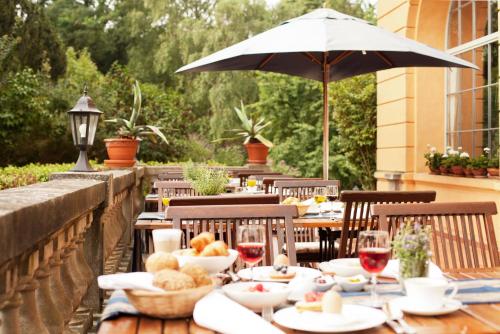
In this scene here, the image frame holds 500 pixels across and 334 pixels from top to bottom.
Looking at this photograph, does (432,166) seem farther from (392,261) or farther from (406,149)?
(392,261)

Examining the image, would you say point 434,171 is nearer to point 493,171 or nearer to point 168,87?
point 493,171

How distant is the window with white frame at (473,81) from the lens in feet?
26.8

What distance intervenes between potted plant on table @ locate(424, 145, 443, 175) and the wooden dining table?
725 centimetres

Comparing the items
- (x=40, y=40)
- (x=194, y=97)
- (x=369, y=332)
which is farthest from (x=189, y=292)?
(x=194, y=97)

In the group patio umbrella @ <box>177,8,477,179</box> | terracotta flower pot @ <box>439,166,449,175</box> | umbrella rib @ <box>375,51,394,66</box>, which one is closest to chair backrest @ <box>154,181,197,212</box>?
patio umbrella @ <box>177,8,477,179</box>

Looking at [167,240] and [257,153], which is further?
[257,153]

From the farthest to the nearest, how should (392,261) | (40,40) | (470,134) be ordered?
(40,40)
(470,134)
(392,261)

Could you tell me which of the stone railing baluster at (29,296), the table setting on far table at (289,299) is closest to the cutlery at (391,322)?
the table setting on far table at (289,299)

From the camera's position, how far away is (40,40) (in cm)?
2050

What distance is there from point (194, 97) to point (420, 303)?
23841mm

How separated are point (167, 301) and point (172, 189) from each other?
4.12 m

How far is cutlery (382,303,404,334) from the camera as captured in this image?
1637mm

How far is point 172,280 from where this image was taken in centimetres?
175

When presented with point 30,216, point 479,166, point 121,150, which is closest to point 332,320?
point 30,216
